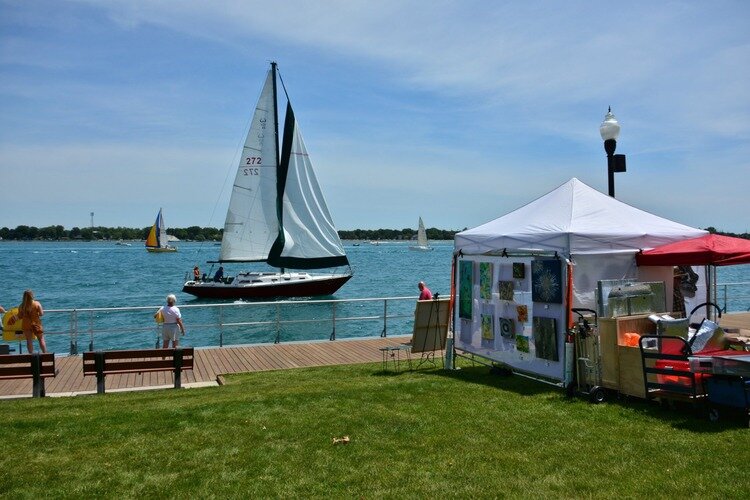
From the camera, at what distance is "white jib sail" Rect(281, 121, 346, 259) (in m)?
35.6

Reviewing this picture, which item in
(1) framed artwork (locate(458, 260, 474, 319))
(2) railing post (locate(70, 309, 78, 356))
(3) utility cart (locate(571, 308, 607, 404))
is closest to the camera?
(3) utility cart (locate(571, 308, 607, 404))

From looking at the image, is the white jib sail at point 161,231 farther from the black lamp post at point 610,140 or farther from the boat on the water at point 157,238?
the black lamp post at point 610,140

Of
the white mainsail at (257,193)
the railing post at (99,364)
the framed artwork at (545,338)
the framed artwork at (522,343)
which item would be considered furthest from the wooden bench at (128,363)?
the white mainsail at (257,193)

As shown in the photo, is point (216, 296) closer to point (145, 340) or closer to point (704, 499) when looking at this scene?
point (145, 340)

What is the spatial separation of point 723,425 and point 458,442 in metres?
3.11

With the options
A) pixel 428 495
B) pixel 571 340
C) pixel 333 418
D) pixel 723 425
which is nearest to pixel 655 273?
pixel 571 340

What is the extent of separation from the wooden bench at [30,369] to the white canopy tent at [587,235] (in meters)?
7.23

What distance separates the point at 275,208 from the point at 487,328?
85.6 feet

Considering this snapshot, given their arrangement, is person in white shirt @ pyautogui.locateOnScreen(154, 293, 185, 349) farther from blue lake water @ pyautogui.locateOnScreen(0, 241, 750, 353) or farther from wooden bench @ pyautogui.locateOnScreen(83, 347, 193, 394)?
wooden bench @ pyautogui.locateOnScreen(83, 347, 193, 394)

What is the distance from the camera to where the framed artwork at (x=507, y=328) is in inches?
404

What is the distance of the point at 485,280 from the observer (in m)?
10.9

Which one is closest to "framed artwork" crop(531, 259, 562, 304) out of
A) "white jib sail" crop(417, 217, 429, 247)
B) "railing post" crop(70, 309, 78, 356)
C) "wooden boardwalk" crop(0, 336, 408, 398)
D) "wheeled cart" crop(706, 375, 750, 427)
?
"wheeled cart" crop(706, 375, 750, 427)

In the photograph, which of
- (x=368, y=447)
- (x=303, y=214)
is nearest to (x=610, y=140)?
(x=368, y=447)

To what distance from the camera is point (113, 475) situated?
19.1ft
